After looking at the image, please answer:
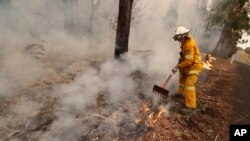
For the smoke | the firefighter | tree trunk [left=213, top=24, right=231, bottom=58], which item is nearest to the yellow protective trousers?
the firefighter

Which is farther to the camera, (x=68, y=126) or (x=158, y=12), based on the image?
(x=158, y=12)

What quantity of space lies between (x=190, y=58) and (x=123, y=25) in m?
2.77

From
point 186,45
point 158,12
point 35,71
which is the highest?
point 158,12

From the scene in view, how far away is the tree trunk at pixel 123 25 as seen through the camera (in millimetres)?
7334

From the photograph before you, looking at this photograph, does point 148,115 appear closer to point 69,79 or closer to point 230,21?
point 69,79

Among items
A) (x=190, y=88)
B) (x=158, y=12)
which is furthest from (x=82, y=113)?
(x=158, y=12)

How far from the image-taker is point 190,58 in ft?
18.2

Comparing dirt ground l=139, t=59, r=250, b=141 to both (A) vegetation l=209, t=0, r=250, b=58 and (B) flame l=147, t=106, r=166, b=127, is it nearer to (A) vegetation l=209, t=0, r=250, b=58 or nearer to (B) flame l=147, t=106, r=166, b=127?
(B) flame l=147, t=106, r=166, b=127

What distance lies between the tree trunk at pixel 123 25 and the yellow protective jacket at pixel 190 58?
2.40 meters

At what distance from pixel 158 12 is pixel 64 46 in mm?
15983

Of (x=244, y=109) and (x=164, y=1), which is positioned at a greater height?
(x=164, y=1)

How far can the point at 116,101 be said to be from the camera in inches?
219

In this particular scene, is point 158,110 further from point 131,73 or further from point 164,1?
point 164,1

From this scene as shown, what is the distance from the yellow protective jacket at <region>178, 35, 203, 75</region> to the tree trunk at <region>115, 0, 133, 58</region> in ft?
7.86
